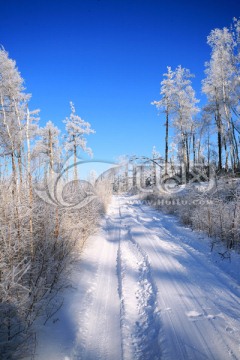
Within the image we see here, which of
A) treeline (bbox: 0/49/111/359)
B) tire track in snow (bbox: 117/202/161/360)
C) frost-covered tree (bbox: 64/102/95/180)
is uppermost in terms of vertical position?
frost-covered tree (bbox: 64/102/95/180)

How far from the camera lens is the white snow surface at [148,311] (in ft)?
7.45

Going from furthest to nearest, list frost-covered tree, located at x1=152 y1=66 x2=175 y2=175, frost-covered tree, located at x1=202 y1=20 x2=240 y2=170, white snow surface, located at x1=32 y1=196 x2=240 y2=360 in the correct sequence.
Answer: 1. frost-covered tree, located at x1=152 y1=66 x2=175 y2=175
2. frost-covered tree, located at x1=202 y1=20 x2=240 y2=170
3. white snow surface, located at x1=32 y1=196 x2=240 y2=360

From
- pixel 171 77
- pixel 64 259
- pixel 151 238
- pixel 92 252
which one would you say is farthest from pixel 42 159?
pixel 171 77

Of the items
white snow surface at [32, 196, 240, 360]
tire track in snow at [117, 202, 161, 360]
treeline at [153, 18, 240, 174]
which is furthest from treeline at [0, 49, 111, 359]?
treeline at [153, 18, 240, 174]

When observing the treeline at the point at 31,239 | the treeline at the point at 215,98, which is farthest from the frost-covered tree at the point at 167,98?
the treeline at the point at 31,239

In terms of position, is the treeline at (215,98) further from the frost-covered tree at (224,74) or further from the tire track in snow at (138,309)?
the tire track in snow at (138,309)

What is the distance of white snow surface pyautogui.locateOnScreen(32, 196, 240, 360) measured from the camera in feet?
7.45

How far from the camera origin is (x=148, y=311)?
296cm

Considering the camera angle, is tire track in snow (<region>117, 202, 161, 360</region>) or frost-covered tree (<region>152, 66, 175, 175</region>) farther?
frost-covered tree (<region>152, 66, 175, 175</region>)

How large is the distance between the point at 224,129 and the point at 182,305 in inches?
888

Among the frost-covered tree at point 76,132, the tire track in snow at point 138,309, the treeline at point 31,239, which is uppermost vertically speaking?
the frost-covered tree at point 76,132

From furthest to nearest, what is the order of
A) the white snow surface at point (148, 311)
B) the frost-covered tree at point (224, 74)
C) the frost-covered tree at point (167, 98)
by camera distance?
1. the frost-covered tree at point (167, 98)
2. the frost-covered tree at point (224, 74)
3. the white snow surface at point (148, 311)

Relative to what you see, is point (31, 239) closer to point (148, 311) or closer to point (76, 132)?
point (148, 311)

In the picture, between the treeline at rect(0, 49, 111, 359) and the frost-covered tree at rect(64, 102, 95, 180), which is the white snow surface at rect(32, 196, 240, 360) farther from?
the frost-covered tree at rect(64, 102, 95, 180)
